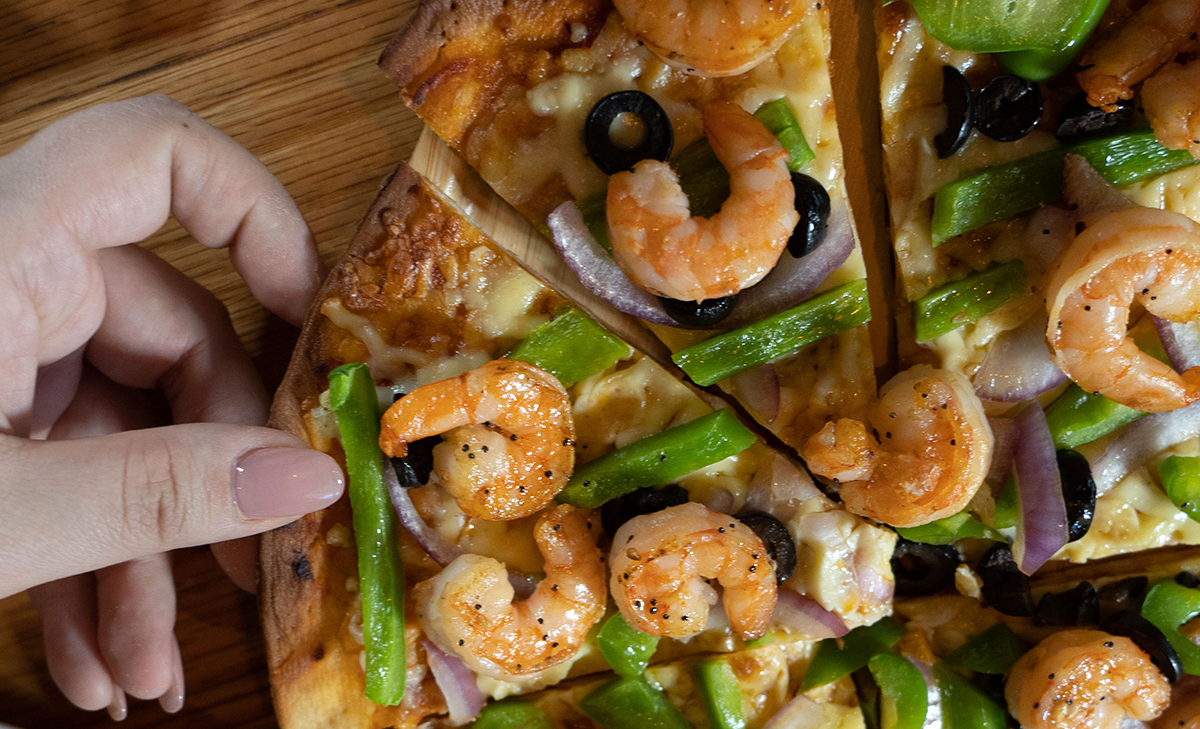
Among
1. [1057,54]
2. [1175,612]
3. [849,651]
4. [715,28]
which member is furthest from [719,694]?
[1057,54]

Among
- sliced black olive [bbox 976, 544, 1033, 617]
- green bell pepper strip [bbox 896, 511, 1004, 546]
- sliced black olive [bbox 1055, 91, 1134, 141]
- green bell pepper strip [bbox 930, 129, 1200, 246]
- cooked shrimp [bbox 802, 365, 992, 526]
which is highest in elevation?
sliced black olive [bbox 1055, 91, 1134, 141]

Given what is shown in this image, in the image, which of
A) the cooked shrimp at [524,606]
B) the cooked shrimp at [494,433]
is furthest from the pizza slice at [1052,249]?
the cooked shrimp at [494,433]

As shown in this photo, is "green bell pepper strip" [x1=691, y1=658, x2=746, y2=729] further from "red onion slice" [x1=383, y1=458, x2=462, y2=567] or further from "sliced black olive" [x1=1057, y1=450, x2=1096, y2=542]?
"sliced black olive" [x1=1057, y1=450, x2=1096, y2=542]

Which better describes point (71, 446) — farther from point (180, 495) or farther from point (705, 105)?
point (705, 105)

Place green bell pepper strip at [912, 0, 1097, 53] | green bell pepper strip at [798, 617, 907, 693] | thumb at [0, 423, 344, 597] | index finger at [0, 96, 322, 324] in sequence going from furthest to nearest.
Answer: green bell pepper strip at [798, 617, 907, 693], green bell pepper strip at [912, 0, 1097, 53], index finger at [0, 96, 322, 324], thumb at [0, 423, 344, 597]

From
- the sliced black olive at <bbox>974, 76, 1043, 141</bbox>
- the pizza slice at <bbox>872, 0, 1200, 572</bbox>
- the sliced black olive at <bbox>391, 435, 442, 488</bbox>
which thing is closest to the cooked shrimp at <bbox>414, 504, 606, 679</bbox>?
the sliced black olive at <bbox>391, 435, 442, 488</bbox>

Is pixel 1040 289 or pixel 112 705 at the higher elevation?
pixel 1040 289

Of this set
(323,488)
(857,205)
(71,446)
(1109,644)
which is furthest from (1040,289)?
(71,446)
